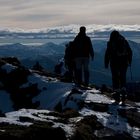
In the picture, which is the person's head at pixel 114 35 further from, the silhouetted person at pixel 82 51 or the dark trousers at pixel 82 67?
the dark trousers at pixel 82 67

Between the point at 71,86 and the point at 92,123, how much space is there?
1031cm

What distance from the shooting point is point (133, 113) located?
82.0 ft

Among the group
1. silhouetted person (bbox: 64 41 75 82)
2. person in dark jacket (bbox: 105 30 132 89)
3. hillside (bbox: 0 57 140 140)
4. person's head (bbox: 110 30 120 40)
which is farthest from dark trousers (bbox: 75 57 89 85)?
person's head (bbox: 110 30 120 40)

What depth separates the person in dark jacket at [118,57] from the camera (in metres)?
27.2

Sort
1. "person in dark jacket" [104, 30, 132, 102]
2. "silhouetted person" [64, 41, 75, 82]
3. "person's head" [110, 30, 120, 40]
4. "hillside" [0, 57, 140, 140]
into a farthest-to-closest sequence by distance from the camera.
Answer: "silhouetted person" [64, 41, 75, 82] → "person in dark jacket" [104, 30, 132, 102] → "person's head" [110, 30, 120, 40] → "hillside" [0, 57, 140, 140]

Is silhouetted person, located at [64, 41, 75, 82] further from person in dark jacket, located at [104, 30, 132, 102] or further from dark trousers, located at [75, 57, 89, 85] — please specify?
person in dark jacket, located at [104, 30, 132, 102]

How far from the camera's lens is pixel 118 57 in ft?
91.1

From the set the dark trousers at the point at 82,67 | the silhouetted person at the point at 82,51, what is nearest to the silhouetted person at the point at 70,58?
the silhouetted person at the point at 82,51

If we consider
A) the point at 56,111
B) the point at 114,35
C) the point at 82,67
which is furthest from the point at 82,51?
the point at 56,111

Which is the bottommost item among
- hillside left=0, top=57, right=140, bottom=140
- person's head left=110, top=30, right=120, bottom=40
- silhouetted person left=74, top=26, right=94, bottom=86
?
hillside left=0, top=57, right=140, bottom=140

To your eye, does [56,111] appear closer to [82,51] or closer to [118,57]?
[118,57]

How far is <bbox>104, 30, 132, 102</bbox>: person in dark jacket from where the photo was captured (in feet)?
89.4

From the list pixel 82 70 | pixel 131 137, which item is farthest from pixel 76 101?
pixel 131 137

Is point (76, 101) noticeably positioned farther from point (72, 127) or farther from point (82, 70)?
point (72, 127)
